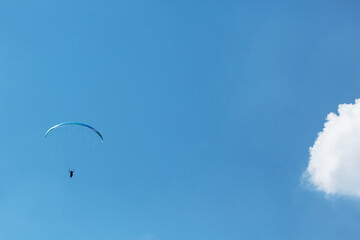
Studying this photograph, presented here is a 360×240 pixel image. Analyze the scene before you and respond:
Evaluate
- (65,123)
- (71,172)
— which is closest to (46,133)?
Result: (65,123)

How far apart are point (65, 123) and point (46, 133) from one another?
15.1 feet

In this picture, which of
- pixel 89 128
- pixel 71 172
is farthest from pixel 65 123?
pixel 71 172

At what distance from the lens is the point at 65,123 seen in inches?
3147

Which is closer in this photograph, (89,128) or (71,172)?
(89,128)

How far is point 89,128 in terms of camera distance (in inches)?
3194

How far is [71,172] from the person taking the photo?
88188 millimetres

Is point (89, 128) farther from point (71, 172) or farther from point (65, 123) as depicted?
point (71, 172)

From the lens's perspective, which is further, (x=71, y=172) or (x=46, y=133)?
(x=71, y=172)

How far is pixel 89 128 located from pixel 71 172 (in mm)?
12810

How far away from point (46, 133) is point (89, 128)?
8312mm

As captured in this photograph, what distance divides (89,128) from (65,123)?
4542 millimetres

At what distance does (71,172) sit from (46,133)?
11297 mm

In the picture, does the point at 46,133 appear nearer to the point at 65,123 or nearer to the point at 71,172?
the point at 65,123
